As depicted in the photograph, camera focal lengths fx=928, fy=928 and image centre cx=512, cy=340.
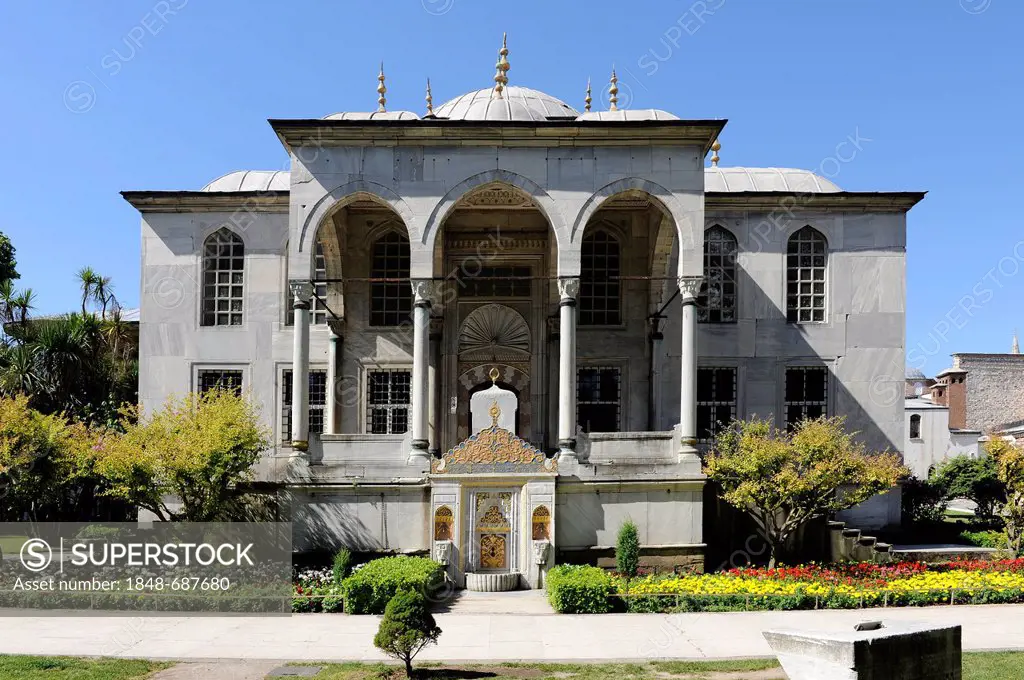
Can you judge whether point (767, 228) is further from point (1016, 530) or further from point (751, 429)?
point (1016, 530)

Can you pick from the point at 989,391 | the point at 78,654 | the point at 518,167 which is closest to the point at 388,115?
the point at 518,167

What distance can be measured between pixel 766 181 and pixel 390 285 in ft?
38.6

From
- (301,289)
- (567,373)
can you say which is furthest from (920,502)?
(301,289)

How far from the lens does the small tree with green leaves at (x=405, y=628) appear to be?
11484mm

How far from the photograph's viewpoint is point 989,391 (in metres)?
56.2

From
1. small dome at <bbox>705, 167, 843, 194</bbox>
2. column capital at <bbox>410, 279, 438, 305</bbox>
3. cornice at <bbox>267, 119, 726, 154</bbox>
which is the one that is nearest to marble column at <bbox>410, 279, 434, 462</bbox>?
column capital at <bbox>410, 279, 438, 305</bbox>

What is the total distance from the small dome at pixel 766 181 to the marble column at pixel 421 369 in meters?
10.8

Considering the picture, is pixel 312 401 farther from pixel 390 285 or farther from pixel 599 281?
pixel 599 281

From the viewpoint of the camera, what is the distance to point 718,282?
26797 mm

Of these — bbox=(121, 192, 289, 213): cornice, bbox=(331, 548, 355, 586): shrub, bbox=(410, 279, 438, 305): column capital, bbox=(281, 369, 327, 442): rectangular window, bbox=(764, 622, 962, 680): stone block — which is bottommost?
bbox=(331, 548, 355, 586): shrub

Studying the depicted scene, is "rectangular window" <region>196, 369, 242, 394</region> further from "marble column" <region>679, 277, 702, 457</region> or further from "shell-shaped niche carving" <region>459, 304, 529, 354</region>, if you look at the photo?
"marble column" <region>679, 277, 702, 457</region>

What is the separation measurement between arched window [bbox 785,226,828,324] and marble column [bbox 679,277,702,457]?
6424 millimetres

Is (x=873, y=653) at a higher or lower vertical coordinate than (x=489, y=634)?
higher

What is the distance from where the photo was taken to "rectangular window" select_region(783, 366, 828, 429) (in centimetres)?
2644
